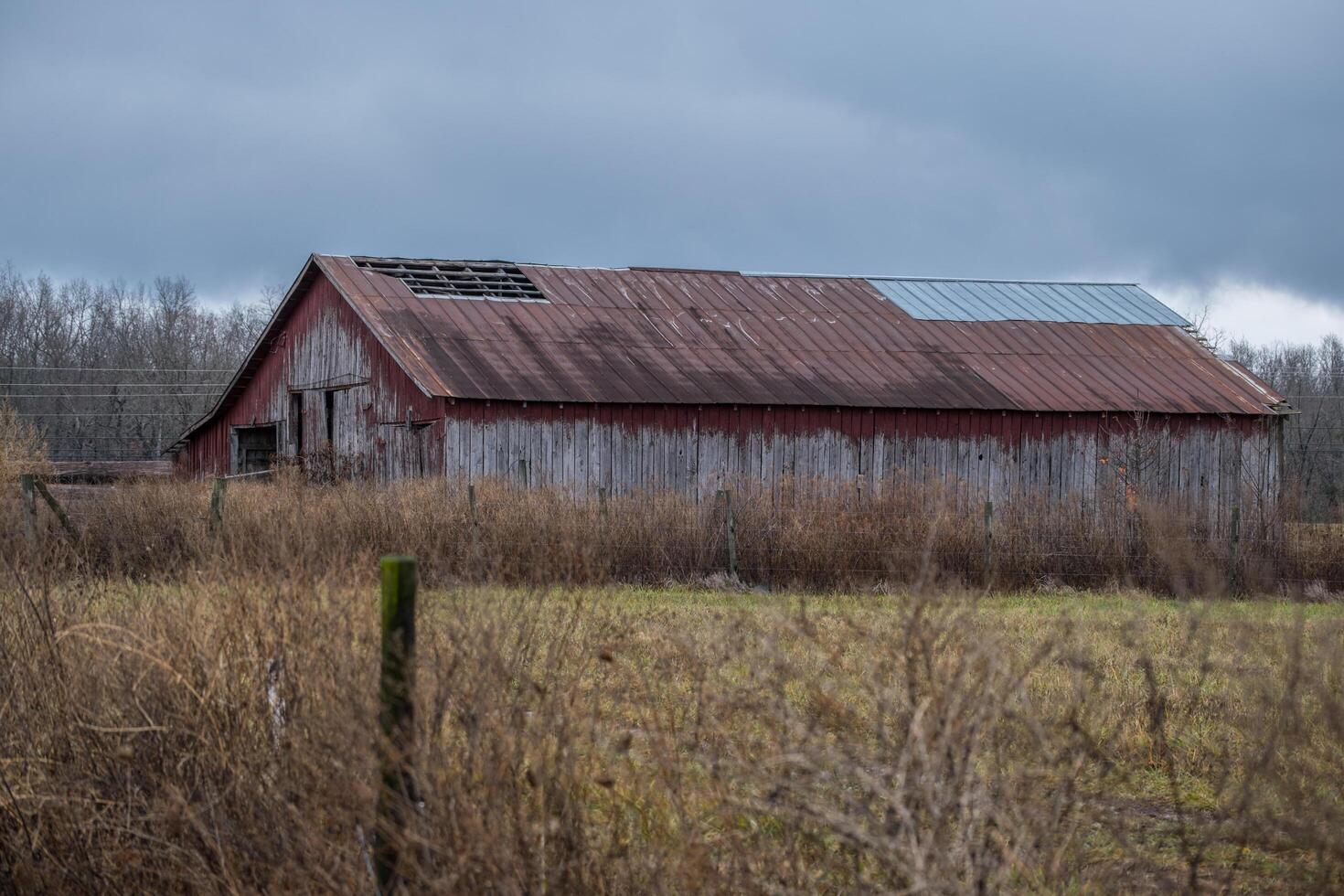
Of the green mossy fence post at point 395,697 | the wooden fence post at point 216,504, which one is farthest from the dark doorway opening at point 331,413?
the green mossy fence post at point 395,697

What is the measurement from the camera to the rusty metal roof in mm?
24766

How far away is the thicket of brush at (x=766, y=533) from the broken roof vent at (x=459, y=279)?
827cm

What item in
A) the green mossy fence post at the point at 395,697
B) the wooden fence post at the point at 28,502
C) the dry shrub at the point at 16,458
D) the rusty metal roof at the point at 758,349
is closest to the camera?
the green mossy fence post at the point at 395,697

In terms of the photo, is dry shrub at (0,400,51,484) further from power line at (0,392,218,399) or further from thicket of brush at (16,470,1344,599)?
power line at (0,392,218,399)

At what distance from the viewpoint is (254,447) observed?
1242 inches

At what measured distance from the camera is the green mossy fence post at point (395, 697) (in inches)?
175

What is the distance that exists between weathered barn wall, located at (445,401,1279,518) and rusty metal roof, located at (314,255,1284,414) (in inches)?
12.8

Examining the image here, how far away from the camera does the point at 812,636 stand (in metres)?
4.41

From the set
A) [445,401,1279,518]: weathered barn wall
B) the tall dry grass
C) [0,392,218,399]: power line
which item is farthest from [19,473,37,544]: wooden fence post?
[0,392,218,399]: power line

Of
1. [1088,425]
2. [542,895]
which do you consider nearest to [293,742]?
[542,895]

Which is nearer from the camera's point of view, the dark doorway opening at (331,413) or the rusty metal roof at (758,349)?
the rusty metal roof at (758,349)

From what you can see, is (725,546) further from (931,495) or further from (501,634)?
(501,634)

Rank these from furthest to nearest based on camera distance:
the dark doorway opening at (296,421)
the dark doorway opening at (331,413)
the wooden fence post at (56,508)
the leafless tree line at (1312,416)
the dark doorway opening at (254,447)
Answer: the leafless tree line at (1312,416), the dark doorway opening at (254,447), the dark doorway opening at (296,421), the dark doorway opening at (331,413), the wooden fence post at (56,508)

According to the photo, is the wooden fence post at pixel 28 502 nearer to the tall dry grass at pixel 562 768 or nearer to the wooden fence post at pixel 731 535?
the wooden fence post at pixel 731 535
